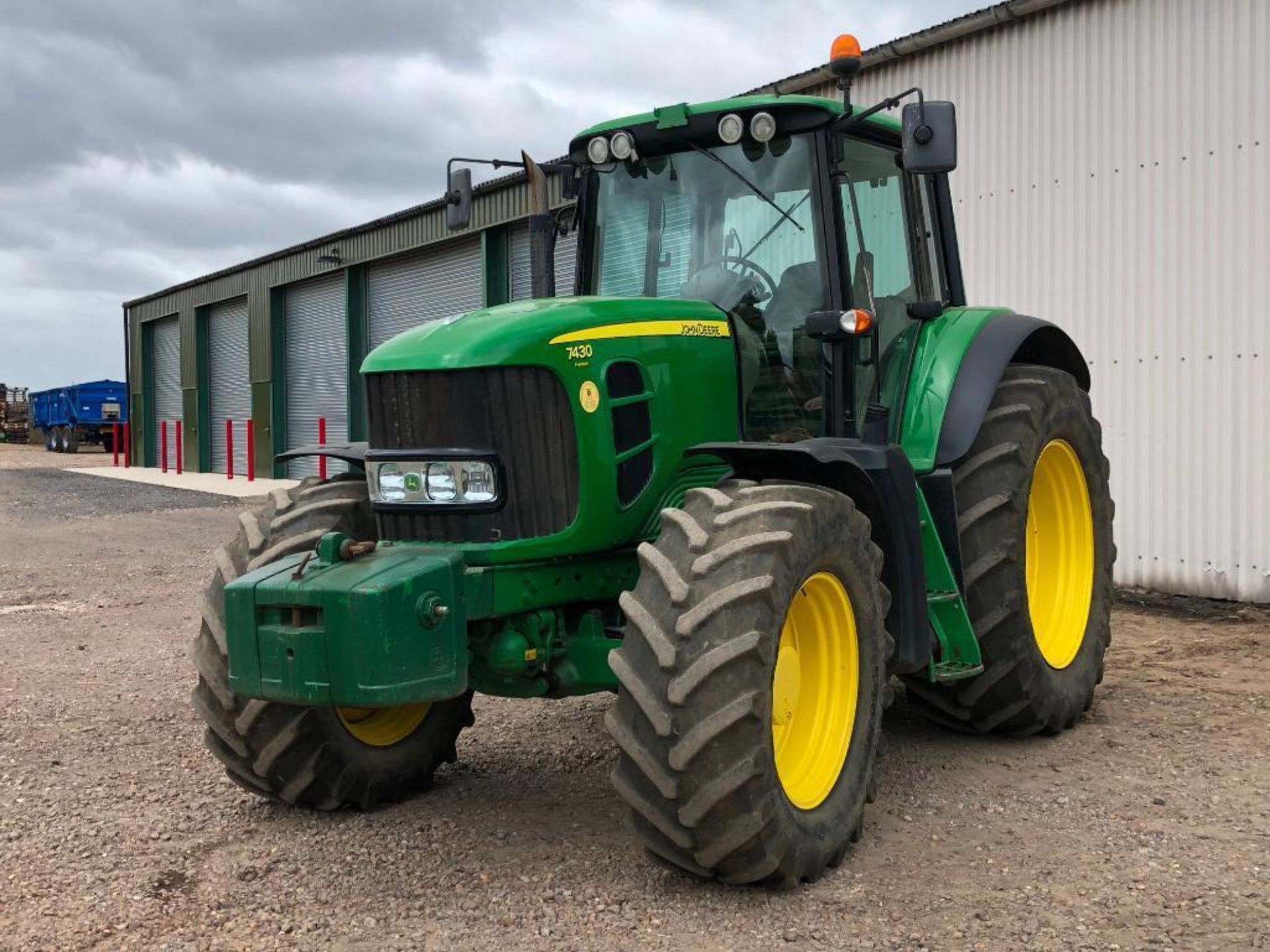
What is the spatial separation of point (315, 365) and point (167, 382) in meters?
9.53

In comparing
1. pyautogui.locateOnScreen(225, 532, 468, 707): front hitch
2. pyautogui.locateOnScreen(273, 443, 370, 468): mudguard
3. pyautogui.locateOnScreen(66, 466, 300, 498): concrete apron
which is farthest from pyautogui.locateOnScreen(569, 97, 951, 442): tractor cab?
pyautogui.locateOnScreen(66, 466, 300, 498): concrete apron

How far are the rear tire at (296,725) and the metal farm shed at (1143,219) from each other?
5.87m

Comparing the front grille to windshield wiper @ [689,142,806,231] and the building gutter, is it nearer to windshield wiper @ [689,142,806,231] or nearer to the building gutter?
windshield wiper @ [689,142,806,231]

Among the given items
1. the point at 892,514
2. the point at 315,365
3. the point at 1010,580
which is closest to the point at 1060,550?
the point at 1010,580

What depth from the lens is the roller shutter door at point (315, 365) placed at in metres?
22.7

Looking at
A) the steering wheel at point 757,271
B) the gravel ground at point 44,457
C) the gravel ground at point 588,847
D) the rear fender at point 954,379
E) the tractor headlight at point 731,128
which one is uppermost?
the tractor headlight at point 731,128

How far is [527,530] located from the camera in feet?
13.3

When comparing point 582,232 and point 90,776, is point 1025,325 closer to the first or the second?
point 582,232

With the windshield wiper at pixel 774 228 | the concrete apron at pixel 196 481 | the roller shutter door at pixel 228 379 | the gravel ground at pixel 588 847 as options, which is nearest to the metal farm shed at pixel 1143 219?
the gravel ground at pixel 588 847

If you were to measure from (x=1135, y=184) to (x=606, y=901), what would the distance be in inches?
275

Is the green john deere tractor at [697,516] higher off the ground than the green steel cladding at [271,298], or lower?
lower

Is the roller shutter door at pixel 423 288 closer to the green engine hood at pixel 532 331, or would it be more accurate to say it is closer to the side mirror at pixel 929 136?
the green engine hood at pixel 532 331

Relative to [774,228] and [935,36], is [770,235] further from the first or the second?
[935,36]

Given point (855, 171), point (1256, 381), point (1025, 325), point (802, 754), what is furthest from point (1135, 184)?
point (802, 754)
